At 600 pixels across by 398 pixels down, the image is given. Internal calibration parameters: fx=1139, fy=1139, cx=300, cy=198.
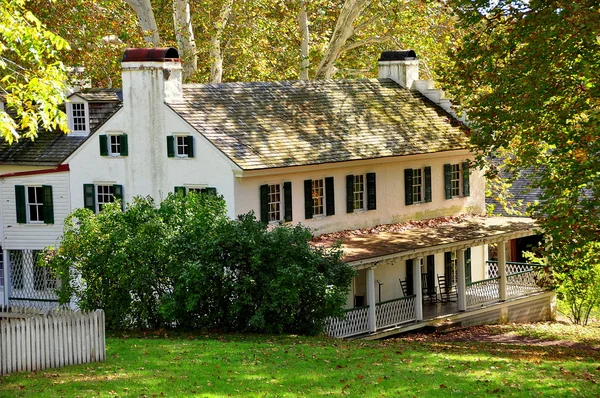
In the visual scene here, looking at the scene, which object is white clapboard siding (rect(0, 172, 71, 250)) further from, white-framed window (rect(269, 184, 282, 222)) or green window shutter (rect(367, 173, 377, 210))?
green window shutter (rect(367, 173, 377, 210))

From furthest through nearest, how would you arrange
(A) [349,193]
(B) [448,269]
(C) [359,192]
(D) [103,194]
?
(B) [448,269] → (C) [359,192] → (A) [349,193] → (D) [103,194]

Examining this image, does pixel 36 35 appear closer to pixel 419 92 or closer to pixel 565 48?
pixel 565 48

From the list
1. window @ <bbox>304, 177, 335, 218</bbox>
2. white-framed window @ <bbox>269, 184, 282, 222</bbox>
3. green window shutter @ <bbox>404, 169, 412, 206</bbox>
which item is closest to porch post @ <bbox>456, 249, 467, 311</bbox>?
green window shutter @ <bbox>404, 169, 412, 206</bbox>

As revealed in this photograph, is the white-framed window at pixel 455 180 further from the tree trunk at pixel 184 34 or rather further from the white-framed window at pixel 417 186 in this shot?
the tree trunk at pixel 184 34

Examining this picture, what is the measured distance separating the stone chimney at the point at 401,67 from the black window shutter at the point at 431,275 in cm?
787

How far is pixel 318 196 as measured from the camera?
38812 millimetres

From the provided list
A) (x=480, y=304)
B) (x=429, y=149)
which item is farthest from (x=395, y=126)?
(x=480, y=304)

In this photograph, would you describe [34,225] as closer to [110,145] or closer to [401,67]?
[110,145]

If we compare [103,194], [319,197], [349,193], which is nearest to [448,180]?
[349,193]

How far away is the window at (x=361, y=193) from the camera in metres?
39.9

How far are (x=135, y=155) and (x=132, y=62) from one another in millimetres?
3087

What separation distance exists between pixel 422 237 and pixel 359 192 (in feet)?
9.33

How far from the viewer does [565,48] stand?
30.7m

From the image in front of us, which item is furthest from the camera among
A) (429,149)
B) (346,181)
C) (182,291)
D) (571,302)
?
(571,302)
